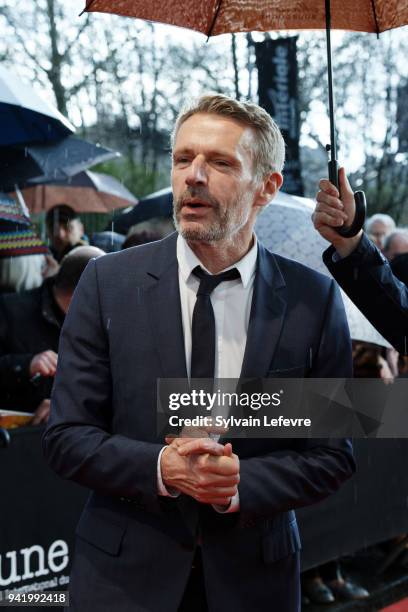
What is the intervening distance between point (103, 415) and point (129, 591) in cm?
48

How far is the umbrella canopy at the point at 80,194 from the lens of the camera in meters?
9.27

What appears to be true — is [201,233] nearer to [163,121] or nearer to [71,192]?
[71,192]

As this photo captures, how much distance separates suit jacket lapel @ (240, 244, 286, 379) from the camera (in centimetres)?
222

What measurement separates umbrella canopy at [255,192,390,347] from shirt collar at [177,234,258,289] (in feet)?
7.17

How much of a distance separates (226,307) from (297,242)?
2.42 m

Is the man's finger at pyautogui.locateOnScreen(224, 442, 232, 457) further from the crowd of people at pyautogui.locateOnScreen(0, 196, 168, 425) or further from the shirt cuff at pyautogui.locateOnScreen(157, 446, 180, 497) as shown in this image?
the crowd of people at pyautogui.locateOnScreen(0, 196, 168, 425)

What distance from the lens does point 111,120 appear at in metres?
20.8

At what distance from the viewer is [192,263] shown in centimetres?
235

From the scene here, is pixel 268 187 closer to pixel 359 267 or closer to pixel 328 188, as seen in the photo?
pixel 328 188

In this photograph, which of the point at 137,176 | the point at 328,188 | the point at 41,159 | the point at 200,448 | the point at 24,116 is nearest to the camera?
the point at 200,448

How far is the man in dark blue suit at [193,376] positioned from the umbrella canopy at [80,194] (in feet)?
22.8

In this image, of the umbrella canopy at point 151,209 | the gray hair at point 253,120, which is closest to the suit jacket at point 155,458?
the gray hair at point 253,120

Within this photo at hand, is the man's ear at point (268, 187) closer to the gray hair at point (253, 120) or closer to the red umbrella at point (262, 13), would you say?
the gray hair at point (253, 120)

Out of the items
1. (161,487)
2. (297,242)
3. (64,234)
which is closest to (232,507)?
(161,487)
